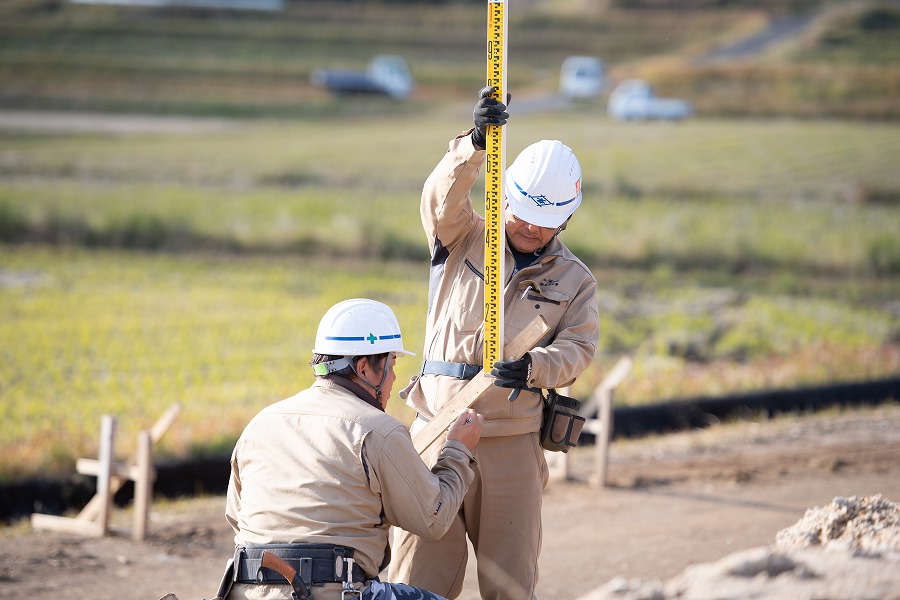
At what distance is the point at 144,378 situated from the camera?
10.1m

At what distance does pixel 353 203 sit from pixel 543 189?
16.2 m

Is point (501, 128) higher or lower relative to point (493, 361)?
higher

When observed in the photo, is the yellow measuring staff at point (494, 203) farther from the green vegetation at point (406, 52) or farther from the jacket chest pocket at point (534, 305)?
the green vegetation at point (406, 52)

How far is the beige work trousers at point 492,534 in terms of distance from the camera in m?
4.07

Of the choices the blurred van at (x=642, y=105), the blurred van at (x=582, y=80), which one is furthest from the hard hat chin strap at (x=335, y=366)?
the blurred van at (x=582, y=80)

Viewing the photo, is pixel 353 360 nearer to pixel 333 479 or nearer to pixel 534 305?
pixel 333 479

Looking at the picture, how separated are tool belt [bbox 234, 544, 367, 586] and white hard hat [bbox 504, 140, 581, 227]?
152cm

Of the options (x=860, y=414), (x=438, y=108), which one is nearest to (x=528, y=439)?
(x=860, y=414)

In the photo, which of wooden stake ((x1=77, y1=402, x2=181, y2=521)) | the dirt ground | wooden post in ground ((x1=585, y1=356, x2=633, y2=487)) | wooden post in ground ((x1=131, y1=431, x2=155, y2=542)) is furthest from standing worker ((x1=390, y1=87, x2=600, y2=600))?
wooden post in ground ((x1=585, y1=356, x2=633, y2=487))

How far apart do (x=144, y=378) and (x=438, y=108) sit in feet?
76.8

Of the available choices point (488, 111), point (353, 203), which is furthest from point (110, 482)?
point (353, 203)

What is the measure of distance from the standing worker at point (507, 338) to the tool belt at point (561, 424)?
5cm

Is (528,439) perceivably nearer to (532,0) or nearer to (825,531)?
(825,531)

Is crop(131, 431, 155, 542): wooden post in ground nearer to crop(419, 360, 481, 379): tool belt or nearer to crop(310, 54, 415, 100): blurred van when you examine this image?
crop(419, 360, 481, 379): tool belt
